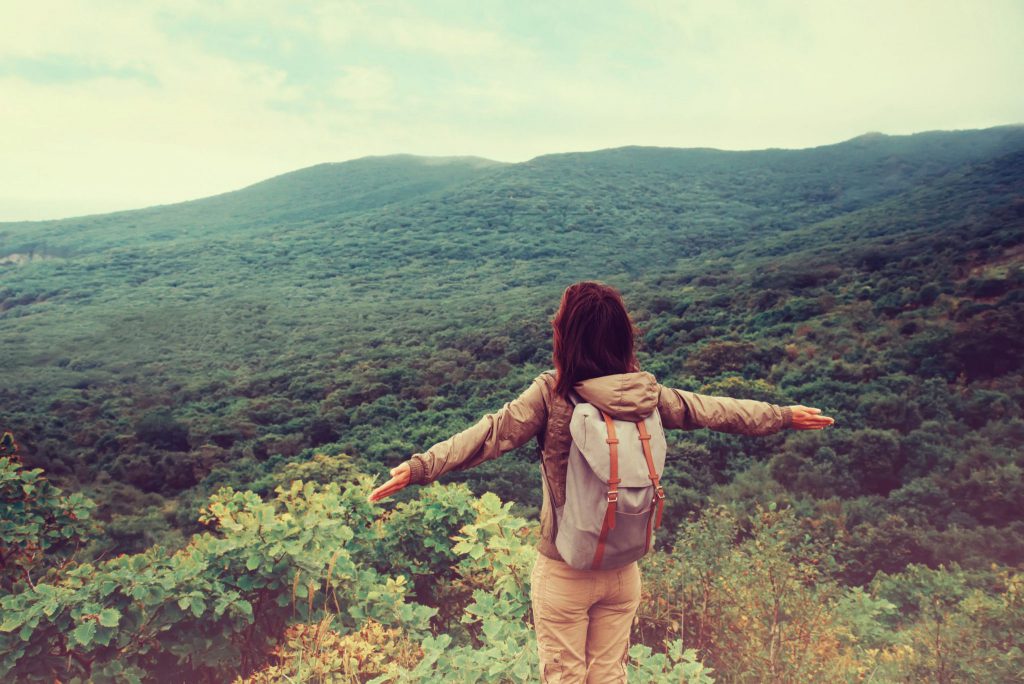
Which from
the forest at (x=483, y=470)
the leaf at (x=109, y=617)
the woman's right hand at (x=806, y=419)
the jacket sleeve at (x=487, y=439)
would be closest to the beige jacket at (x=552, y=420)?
the jacket sleeve at (x=487, y=439)

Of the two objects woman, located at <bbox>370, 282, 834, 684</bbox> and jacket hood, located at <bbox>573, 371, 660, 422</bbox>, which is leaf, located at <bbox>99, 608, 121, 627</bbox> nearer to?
woman, located at <bbox>370, 282, 834, 684</bbox>

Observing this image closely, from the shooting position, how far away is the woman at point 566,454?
5.03 feet

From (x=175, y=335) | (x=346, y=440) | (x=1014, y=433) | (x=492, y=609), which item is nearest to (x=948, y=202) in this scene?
(x=1014, y=433)

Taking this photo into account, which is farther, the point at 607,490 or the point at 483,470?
the point at 483,470

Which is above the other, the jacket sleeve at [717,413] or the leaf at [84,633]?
the jacket sleeve at [717,413]

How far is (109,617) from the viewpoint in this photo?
2.23 m

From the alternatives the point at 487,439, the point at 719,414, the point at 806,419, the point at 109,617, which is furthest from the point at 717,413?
the point at 109,617

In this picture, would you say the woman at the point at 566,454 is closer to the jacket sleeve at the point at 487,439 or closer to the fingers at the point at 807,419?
the jacket sleeve at the point at 487,439

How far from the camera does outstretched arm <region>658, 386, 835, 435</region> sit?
1643mm

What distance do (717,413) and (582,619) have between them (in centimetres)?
69

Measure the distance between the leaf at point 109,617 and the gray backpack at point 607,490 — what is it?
6.15 feet

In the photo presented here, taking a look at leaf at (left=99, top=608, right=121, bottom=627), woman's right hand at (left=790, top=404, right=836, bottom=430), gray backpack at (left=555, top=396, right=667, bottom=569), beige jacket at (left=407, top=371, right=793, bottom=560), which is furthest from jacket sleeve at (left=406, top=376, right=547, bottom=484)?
leaf at (left=99, top=608, right=121, bottom=627)

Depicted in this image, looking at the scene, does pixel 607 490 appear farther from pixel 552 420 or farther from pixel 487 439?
pixel 487 439

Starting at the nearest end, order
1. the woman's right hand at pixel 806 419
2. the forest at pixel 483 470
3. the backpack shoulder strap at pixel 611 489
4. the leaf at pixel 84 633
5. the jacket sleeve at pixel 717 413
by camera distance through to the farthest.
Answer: the backpack shoulder strap at pixel 611 489
the jacket sleeve at pixel 717 413
the woman's right hand at pixel 806 419
the leaf at pixel 84 633
the forest at pixel 483 470
